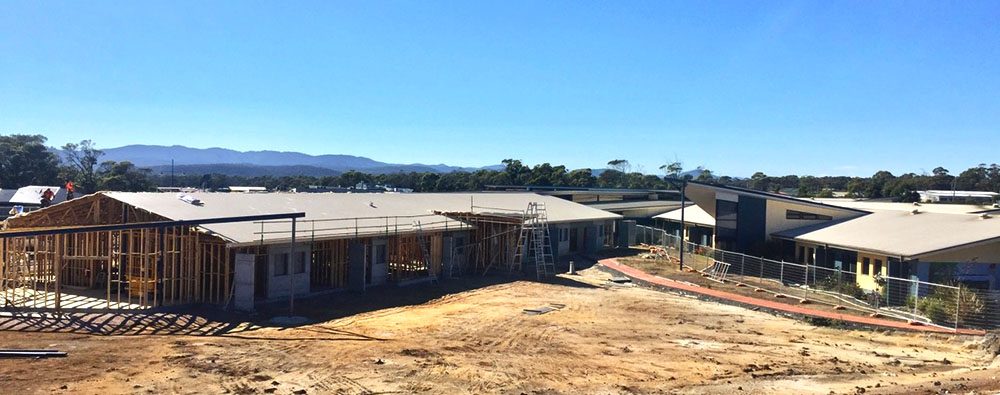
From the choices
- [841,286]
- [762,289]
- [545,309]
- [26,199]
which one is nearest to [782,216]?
[762,289]

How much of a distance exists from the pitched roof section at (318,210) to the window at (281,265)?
77 cm

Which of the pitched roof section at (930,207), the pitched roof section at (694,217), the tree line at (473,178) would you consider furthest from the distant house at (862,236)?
the tree line at (473,178)

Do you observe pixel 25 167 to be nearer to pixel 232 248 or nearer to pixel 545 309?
pixel 232 248

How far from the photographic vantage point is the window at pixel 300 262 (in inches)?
903

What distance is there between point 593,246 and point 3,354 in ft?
108

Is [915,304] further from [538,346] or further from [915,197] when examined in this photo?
[915,197]

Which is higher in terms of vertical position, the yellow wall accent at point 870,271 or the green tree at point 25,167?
the green tree at point 25,167

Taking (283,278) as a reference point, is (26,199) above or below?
above

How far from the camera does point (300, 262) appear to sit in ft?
75.7

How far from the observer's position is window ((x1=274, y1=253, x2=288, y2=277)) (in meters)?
22.2

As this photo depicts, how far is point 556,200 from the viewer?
47.4 meters

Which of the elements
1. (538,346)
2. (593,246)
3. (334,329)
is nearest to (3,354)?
(334,329)

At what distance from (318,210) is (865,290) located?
23.9m

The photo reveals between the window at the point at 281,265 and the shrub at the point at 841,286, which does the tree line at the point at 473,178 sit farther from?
the window at the point at 281,265
